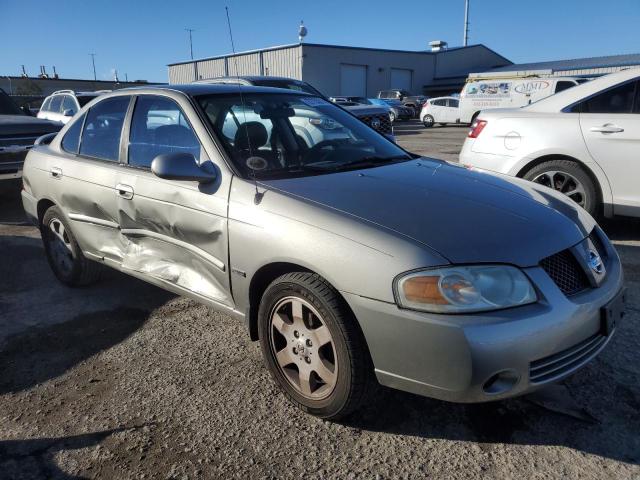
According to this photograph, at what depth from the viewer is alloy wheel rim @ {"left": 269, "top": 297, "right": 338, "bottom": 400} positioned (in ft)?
7.97

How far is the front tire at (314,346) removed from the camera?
228 cm

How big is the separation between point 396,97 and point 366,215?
118ft

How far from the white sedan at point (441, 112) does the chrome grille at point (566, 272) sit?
25.3 meters

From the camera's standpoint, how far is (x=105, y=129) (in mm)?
3875

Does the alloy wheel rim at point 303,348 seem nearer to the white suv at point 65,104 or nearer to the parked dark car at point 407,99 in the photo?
the white suv at point 65,104

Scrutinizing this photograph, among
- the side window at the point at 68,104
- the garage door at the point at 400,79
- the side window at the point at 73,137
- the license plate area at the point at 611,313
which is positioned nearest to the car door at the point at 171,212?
the side window at the point at 73,137

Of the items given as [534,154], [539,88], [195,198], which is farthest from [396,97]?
[195,198]

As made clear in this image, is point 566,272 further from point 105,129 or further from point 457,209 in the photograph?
point 105,129

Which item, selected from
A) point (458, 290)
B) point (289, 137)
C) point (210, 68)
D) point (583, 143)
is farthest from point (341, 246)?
point (210, 68)

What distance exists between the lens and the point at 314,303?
2355mm

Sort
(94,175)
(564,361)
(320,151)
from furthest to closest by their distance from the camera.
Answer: (94,175)
(320,151)
(564,361)

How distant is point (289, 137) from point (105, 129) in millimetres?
1465

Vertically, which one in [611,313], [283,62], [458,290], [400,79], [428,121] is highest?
[283,62]

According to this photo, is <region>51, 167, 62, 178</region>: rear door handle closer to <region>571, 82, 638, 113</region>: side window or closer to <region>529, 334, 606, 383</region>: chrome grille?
<region>529, 334, 606, 383</region>: chrome grille
